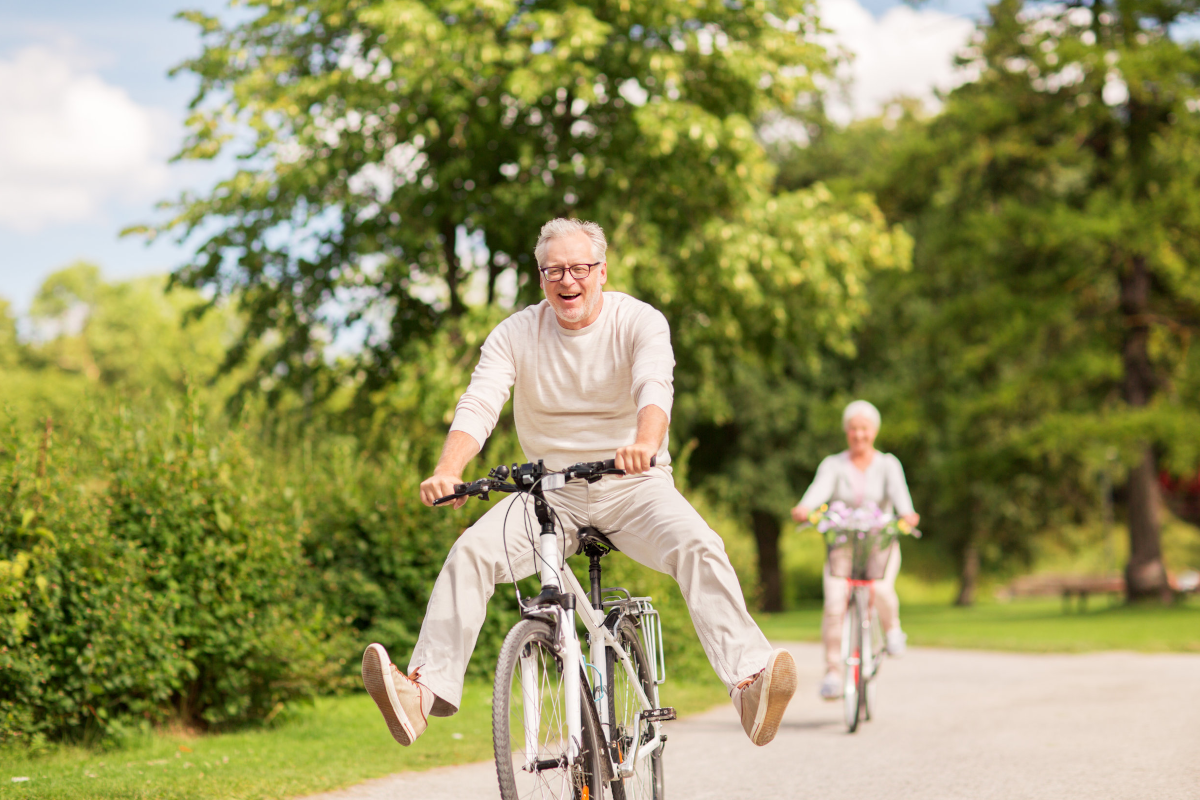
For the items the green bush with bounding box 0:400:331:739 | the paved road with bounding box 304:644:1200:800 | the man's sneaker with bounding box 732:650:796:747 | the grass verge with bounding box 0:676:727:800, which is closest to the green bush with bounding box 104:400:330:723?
the green bush with bounding box 0:400:331:739

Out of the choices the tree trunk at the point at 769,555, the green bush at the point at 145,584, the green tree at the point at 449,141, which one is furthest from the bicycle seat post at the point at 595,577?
the tree trunk at the point at 769,555

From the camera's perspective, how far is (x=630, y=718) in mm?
4559

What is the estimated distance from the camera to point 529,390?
4453 mm

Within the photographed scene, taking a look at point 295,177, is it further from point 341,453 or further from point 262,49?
point 341,453

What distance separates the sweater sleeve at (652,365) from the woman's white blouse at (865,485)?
4.36m

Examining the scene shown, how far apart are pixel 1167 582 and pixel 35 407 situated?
73.7 feet

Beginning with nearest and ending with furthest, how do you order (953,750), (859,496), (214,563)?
(953,750), (214,563), (859,496)

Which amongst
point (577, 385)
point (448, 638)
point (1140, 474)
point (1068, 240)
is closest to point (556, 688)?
point (448, 638)

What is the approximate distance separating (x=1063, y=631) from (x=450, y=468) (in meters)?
17.2

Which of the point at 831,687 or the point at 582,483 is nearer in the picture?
the point at 582,483

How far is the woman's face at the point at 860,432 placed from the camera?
8.71 meters

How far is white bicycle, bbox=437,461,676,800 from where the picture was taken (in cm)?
379

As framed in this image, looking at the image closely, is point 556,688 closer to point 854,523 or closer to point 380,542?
point 854,523

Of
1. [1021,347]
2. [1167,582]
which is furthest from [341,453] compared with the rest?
[1167,582]
